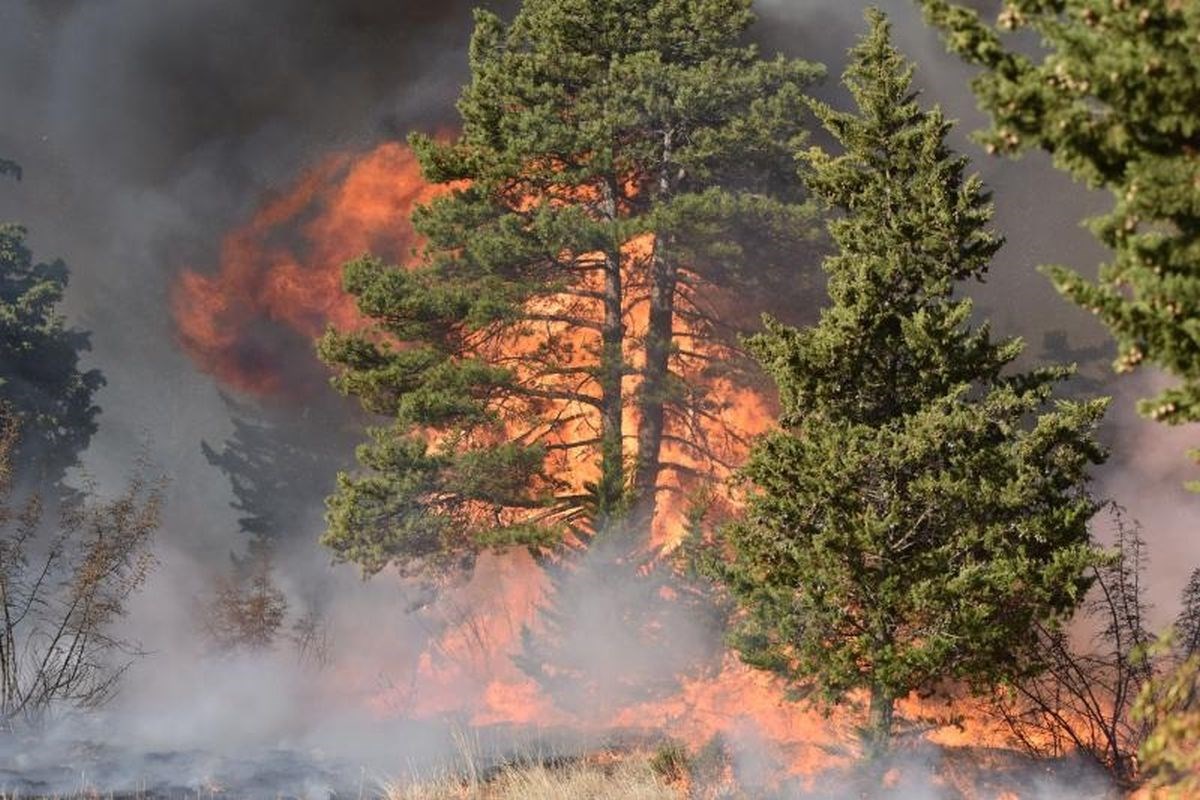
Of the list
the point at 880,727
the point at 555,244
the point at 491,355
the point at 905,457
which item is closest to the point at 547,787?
the point at 880,727

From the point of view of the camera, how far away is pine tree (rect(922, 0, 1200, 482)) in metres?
7.25

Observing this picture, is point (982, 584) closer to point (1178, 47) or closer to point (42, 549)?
point (1178, 47)

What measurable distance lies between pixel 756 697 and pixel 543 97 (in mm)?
11583

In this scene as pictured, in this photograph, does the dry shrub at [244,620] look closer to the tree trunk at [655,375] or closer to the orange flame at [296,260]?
the orange flame at [296,260]

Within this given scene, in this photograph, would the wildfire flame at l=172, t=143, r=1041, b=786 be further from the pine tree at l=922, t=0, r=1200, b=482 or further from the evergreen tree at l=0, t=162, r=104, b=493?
the pine tree at l=922, t=0, r=1200, b=482

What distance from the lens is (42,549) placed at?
3534 centimetres

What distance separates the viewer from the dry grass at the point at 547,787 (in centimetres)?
1480

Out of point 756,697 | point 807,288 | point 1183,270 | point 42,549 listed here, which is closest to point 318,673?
point 42,549

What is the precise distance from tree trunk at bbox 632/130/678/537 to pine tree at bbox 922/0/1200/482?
16053 millimetres

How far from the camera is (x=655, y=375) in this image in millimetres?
24531

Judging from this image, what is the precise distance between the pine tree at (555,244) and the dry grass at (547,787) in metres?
6.38

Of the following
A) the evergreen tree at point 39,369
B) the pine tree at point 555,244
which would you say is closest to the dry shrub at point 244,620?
the evergreen tree at point 39,369

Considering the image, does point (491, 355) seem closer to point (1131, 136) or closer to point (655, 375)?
point (655, 375)

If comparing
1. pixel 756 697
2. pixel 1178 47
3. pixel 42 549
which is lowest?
pixel 756 697
